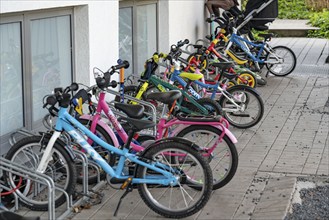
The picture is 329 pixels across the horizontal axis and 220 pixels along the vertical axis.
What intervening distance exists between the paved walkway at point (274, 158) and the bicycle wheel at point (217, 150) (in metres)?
0.14

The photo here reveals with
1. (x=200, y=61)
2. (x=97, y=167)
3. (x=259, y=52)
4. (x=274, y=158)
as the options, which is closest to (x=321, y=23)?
(x=259, y=52)

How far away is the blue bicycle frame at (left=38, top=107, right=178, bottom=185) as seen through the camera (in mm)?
5992

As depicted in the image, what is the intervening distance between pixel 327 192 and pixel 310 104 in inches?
180

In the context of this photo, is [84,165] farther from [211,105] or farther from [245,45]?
[245,45]

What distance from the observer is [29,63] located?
23.9ft

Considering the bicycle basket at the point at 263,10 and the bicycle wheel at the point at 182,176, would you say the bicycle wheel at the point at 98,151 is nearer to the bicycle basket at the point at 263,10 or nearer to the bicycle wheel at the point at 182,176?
the bicycle wheel at the point at 182,176

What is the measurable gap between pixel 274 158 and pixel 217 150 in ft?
4.89

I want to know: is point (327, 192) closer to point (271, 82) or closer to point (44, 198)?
point (44, 198)

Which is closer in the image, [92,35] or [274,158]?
[274,158]

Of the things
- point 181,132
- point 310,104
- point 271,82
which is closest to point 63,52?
point 181,132

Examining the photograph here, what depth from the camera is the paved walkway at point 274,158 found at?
6.26 metres

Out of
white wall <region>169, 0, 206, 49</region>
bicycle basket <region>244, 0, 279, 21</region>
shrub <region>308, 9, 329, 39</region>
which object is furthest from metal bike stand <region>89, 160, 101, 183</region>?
shrub <region>308, 9, 329, 39</region>

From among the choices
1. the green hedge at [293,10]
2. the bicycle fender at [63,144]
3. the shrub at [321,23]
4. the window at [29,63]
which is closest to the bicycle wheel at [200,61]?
the window at [29,63]

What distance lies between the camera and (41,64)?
7.61 metres
